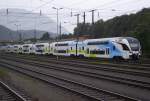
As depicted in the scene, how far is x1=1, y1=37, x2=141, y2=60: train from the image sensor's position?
4166cm

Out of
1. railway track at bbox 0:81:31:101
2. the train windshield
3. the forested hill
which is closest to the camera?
railway track at bbox 0:81:31:101

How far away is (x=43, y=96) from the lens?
55.8ft

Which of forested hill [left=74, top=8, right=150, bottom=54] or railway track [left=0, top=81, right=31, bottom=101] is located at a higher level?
forested hill [left=74, top=8, right=150, bottom=54]

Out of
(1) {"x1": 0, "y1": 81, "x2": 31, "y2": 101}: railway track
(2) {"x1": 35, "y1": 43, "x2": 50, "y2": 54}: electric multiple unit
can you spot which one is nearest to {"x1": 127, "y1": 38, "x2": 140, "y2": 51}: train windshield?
(1) {"x1": 0, "y1": 81, "x2": 31, "y2": 101}: railway track

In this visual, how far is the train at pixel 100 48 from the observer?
4166 cm

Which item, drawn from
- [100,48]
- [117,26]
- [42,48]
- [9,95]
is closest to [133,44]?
[100,48]

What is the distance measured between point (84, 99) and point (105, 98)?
0.94 metres

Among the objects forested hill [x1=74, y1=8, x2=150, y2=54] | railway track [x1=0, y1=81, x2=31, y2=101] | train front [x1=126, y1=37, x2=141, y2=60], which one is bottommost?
railway track [x1=0, y1=81, x2=31, y2=101]

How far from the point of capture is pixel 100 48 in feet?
154

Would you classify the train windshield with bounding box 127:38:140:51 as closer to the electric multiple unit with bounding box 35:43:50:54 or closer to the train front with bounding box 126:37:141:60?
the train front with bounding box 126:37:141:60

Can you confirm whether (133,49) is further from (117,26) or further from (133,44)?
(117,26)

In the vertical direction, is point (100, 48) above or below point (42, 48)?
below

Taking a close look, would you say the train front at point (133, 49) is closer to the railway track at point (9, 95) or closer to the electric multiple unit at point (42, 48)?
the railway track at point (9, 95)

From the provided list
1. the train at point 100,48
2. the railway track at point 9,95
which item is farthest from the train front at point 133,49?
the railway track at point 9,95
